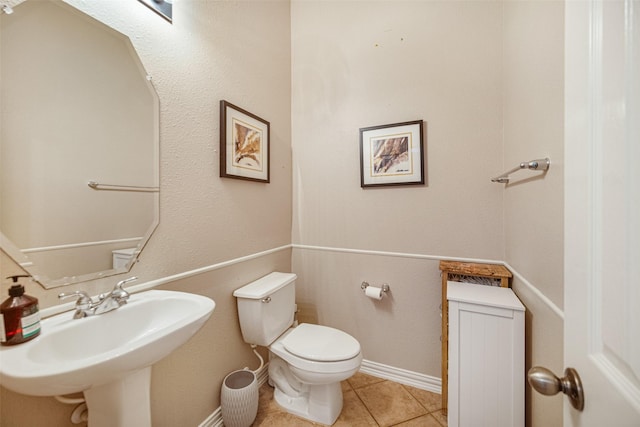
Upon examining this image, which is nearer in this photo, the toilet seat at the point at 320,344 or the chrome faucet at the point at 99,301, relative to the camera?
the chrome faucet at the point at 99,301

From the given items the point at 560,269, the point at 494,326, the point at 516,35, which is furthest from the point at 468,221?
the point at 516,35

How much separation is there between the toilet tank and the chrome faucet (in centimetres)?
60

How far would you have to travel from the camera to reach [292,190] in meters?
2.06

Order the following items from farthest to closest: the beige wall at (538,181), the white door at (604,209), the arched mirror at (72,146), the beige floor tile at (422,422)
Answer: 1. the beige floor tile at (422,422)
2. the beige wall at (538,181)
3. the arched mirror at (72,146)
4. the white door at (604,209)

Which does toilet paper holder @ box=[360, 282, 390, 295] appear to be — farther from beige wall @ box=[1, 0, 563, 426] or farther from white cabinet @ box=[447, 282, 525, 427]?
white cabinet @ box=[447, 282, 525, 427]

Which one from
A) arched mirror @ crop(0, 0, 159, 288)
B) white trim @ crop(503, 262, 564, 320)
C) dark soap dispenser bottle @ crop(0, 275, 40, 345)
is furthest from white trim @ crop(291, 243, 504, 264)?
dark soap dispenser bottle @ crop(0, 275, 40, 345)

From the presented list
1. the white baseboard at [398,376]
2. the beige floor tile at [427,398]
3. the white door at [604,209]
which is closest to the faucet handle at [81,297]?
the white baseboard at [398,376]

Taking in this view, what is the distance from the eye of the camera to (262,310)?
1.40 meters

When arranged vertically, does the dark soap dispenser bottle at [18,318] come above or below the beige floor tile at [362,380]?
above

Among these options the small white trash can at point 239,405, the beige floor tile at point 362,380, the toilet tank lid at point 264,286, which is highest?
the toilet tank lid at point 264,286

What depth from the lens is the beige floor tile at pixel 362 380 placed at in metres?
1.70

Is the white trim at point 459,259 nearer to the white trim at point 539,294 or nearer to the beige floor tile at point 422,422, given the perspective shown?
the white trim at point 539,294

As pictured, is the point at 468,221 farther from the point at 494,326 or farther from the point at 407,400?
the point at 407,400

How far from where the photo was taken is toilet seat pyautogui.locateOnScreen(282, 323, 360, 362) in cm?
130
